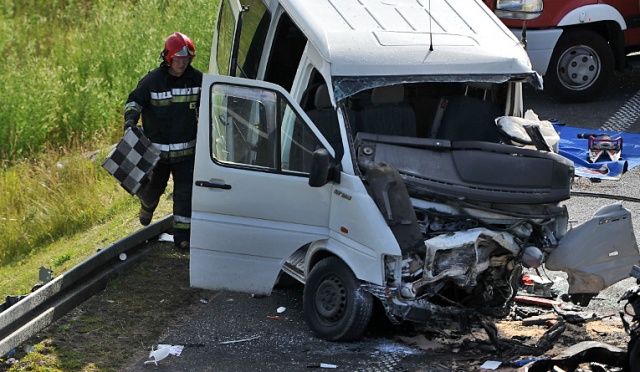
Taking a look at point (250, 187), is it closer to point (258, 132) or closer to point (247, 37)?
point (258, 132)

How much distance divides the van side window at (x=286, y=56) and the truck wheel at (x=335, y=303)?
1.97 m

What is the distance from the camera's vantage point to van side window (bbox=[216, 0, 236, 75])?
30.3 ft

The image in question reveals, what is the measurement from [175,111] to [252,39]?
872 mm

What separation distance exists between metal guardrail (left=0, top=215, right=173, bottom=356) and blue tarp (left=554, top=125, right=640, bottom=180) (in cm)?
458

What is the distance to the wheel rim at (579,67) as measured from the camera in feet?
42.9

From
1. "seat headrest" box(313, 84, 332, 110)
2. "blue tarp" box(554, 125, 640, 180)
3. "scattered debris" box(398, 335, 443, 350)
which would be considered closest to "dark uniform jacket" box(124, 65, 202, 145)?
"seat headrest" box(313, 84, 332, 110)

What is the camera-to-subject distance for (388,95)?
301 inches

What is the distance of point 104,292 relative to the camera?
27.6 ft

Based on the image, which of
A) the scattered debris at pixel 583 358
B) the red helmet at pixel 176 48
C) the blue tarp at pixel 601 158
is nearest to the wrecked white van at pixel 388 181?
the scattered debris at pixel 583 358

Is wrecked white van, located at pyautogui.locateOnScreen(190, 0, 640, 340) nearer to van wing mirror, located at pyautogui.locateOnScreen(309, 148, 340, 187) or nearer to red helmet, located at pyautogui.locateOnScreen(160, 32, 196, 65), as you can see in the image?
van wing mirror, located at pyautogui.locateOnScreen(309, 148, 340, 187)

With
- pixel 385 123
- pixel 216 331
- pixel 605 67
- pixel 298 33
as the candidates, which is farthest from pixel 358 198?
pixel 605 67

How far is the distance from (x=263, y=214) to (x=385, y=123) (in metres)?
1.11

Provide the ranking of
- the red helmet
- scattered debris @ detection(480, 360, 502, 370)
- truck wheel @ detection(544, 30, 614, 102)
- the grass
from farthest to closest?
1. truck wheel @ detection(544, 30, 614, 102)
2. the grass
3. the red helmet
4. scattered debris @ detection(480, 360, 502, 370)

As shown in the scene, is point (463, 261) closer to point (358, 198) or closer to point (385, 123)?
point (358, 198)
